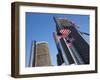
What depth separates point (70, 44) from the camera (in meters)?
1.79

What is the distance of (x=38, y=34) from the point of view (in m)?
1.69

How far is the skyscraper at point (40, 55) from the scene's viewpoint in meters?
1.67

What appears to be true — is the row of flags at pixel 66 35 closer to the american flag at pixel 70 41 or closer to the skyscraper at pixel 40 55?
the american flag at pixel 70 41

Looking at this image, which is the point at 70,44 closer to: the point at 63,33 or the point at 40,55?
the point at 63,33

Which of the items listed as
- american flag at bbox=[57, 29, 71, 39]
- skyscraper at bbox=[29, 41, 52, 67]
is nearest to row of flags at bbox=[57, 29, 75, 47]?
american flag at bbox=[57, 29, 71, 39]

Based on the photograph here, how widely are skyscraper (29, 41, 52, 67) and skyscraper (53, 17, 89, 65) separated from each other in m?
0.08

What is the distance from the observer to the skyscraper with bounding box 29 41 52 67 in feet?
5.49

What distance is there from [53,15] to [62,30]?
12 centimetres

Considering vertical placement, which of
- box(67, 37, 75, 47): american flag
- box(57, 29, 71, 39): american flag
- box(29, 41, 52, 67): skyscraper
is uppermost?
box(57, 29, 71, 39): american flag

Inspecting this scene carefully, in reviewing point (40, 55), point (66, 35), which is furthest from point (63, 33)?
point (40, 55)

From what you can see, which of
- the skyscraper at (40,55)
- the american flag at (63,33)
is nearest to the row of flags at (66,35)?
the american flag at (63,33)

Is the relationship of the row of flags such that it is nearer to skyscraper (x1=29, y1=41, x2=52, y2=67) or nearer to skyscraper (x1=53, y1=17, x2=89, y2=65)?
Result: skyscraper (x1=53, y1=17, x2=89, y2=65)

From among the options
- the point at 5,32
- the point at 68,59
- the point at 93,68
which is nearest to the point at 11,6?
the point at 5,32

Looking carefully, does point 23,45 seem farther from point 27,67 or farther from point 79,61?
point 79,61
